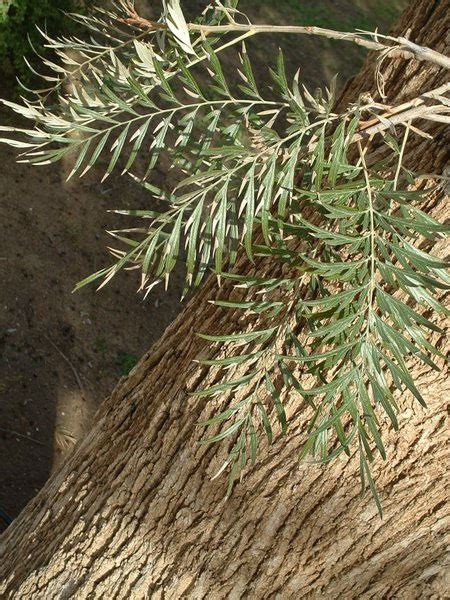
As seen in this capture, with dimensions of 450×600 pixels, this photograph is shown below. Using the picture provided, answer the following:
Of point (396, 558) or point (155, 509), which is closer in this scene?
point (396, 558)

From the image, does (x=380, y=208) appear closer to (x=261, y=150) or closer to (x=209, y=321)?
(x=261, y=150)

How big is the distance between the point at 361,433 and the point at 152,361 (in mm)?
809

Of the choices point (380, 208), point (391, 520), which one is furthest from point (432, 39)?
point (391, 520)

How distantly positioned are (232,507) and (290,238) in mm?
609

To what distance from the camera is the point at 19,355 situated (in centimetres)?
398

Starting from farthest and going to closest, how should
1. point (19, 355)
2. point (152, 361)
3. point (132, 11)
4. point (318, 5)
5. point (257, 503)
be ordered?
1. point (318, 5)
2. point (19, 355)
3. point (152, 361)
4. point (257, 503)
5. point (132, 11)

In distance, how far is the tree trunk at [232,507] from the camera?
1.71m

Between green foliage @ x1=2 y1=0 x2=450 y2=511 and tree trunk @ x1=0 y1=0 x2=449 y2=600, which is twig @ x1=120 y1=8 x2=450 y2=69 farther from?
tree trunk @ x1=0 y1=0 x2=449 y2=600

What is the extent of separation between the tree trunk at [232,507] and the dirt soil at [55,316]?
1.69 m

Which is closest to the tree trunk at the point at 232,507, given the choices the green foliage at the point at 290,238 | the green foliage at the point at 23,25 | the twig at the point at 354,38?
the green foliage at the point at 290,238

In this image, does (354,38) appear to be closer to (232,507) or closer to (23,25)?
(232,507)

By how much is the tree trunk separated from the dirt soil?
1.69 metres

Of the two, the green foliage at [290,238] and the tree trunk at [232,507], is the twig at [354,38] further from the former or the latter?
the tree trunk at [232,507]

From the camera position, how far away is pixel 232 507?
71.9 inches
